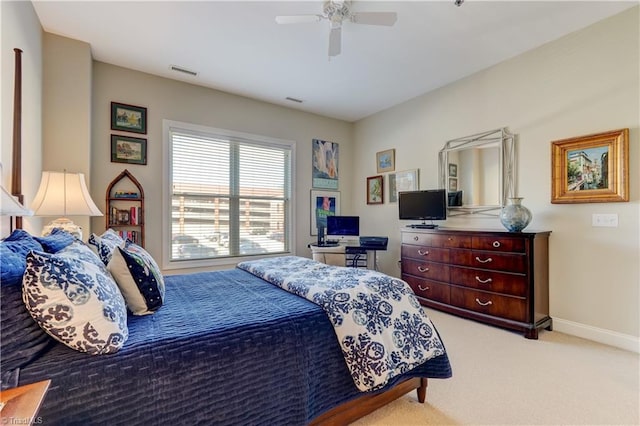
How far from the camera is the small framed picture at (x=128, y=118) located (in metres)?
3.40

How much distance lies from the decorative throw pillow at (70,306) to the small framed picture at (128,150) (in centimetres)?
282

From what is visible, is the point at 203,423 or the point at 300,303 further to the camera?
the point at 300,303

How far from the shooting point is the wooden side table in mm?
724

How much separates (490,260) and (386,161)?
7.67 feet

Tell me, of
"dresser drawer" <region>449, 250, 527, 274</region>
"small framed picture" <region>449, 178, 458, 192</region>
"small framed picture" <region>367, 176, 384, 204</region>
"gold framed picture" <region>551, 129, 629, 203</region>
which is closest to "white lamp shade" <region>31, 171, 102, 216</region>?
"dresser drawer" <region>449, 250, 527, 274</region>

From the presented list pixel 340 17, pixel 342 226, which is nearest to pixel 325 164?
pixel 342 226

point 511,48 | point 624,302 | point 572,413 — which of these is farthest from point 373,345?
point 511,48

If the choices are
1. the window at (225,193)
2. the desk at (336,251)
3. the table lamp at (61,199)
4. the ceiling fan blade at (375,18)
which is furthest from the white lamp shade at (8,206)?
the desk at (336,251)

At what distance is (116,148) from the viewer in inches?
135

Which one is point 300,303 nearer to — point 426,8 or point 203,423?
point 203,423

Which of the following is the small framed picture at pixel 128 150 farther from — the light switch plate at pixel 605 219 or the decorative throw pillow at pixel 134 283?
the light switch plate at pixel 605 219

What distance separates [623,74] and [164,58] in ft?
14.6

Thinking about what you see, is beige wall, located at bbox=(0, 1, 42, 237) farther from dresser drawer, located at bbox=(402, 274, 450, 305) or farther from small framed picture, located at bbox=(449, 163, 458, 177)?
small framed picture, located at bbox=(449, 163, 458, 177)

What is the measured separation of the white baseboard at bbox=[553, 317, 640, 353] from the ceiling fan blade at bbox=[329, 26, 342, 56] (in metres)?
3.40
